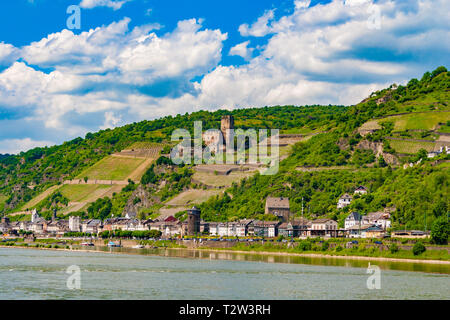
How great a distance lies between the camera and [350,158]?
153 metres

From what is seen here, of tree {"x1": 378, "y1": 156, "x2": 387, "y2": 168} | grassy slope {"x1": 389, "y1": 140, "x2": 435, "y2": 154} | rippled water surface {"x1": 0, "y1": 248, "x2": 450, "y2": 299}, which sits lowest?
rippled water surface {"x1": 0, "y1": 248, "x2": 450, "y2": 299}

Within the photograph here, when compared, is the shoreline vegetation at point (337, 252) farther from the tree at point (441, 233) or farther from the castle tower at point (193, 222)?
the castle tower at point (193, 222)

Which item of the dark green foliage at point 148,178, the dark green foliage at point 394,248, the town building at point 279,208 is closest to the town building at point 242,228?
the town building at point 279,208

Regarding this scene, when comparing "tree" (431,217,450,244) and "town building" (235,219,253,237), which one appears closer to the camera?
"tree" (431,217,450,244)

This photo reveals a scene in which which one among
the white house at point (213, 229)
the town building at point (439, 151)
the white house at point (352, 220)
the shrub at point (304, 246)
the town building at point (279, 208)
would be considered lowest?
the shrub at point (304, 246)

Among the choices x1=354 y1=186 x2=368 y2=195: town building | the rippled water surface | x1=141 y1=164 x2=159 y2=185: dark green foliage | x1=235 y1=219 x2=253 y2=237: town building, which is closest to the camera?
the rippled water surface

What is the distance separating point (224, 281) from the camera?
56.9 meters

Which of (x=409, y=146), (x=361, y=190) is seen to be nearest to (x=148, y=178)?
(x=409, y=146)

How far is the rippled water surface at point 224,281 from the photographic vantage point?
4791 cm

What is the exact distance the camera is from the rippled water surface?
157ft

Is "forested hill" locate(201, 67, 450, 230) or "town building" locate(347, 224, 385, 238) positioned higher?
"forested hill" locate(201, 67, 450, 230)

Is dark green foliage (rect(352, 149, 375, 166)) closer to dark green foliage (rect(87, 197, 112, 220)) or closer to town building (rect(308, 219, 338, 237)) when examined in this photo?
town building (rect(308, 219, 338, 237))

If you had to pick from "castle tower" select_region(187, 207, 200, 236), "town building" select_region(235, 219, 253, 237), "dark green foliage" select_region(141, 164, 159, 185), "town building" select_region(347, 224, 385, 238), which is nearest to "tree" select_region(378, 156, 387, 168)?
"town building" select_region(235, 219, 253, 237)
